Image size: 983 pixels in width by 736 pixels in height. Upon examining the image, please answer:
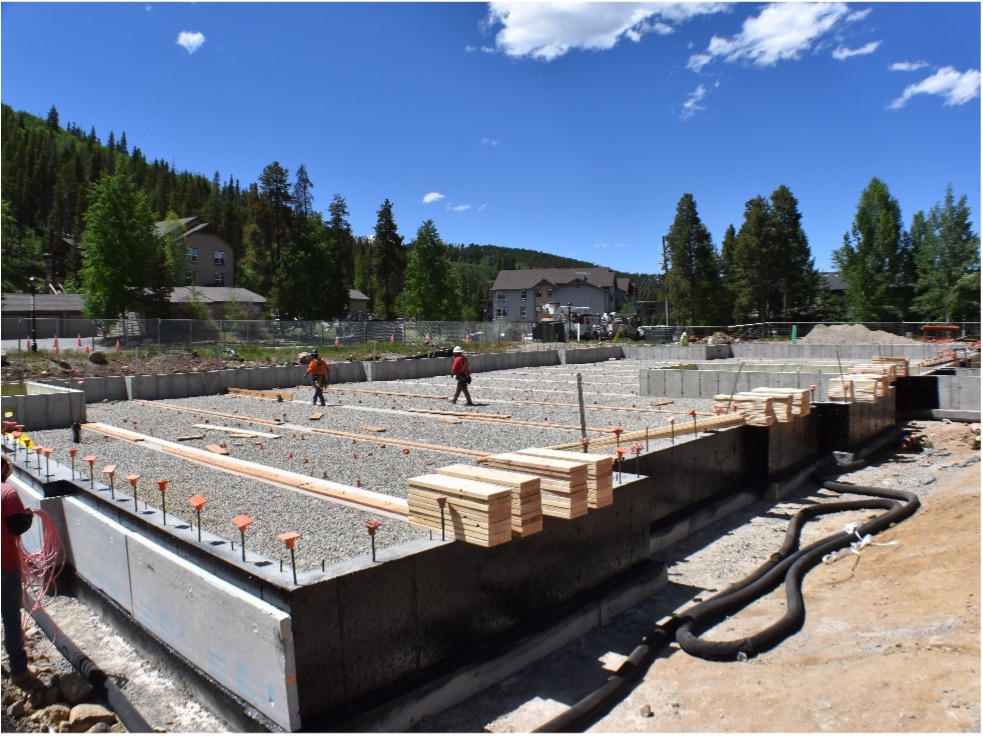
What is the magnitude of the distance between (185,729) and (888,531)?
8.89 meters

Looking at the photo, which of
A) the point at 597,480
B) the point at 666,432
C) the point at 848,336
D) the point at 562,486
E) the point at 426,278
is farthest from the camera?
the point at 426,278

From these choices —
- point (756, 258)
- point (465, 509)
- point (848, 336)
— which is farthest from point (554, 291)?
point (465, 509)

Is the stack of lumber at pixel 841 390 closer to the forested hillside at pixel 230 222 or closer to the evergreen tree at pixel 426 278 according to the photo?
the forested hillside at pixel 230 222

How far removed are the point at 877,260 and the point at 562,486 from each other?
58572 millimetres

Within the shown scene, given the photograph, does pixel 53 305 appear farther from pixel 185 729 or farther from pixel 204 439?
pixel 185 729

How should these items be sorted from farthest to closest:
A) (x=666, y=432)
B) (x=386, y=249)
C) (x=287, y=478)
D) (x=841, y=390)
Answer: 1. (x=386, y=249)
2. (x=841, y=390)
3. (x=666, y=432)
4. (x=287, y=478)

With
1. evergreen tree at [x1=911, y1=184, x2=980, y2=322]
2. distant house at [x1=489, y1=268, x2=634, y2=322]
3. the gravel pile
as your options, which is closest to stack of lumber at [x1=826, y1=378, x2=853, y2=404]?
the gravel pile

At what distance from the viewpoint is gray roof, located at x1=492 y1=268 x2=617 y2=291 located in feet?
300

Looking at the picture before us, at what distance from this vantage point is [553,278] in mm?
92188

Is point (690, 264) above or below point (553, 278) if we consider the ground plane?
below

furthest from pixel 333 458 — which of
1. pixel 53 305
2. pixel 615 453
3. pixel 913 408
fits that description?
pixel 53 305

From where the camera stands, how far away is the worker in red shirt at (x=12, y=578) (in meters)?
5.41

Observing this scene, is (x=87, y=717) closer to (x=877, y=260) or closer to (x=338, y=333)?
(x=338, y=333)

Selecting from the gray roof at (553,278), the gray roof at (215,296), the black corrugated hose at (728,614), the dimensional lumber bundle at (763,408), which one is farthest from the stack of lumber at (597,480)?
the gray roof at (553,278)
